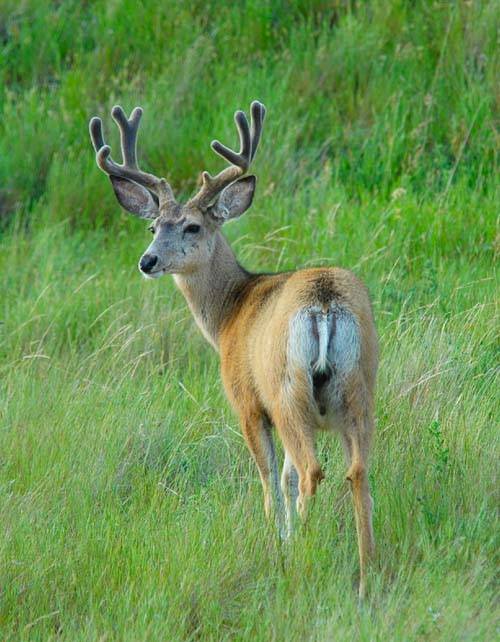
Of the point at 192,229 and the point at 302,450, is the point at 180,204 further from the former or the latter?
the point at 302,450

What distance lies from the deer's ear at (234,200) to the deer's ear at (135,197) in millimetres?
310

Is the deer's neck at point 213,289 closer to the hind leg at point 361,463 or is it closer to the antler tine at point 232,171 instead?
the antler tine at point 232,171

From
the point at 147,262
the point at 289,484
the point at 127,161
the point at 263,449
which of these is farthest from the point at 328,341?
the point at 127,161

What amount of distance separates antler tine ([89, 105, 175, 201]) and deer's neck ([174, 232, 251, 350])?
0.39 meters

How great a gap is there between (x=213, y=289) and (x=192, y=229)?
304 mm

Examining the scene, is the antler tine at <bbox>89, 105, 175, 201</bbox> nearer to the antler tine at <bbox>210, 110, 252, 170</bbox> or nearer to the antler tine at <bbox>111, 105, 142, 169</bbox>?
the antler tine at <bbox>111, 105, 142, 169</bbox>

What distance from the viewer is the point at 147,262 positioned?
259 inches

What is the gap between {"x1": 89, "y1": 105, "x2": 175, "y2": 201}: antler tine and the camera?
702 cm

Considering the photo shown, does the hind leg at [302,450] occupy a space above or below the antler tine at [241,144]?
below

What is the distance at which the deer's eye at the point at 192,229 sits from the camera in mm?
6789

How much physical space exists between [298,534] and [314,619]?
0.56 m

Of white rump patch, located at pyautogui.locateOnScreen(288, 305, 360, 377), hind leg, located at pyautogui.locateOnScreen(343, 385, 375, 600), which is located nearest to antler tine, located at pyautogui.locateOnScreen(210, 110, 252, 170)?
white rump patch, located at pyautogui.locateOnScreen(288, 305, 360, 377)

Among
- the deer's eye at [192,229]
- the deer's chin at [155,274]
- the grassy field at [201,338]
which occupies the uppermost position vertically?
the deer's eye at [192,229]

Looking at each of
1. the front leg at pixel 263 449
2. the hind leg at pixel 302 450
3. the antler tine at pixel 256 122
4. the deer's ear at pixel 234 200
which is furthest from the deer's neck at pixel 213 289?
the hind leg at pixel 302 450
